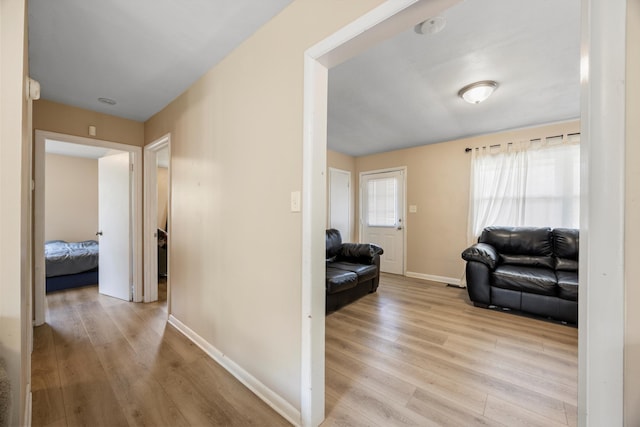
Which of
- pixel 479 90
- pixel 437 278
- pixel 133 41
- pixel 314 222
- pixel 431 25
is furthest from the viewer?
pixel 437 278

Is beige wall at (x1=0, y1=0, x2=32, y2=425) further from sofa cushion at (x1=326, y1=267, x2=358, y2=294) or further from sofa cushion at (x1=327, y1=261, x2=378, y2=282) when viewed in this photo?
sofa cushion at (x1=327, y1=261, x2=378, y2=282)

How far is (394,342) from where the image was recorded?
221 centimetres

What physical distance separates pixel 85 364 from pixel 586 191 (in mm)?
3030

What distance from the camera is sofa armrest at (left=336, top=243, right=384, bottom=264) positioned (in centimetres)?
365

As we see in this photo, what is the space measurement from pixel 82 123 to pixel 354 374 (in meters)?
3.85

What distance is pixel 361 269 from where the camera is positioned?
3.27m

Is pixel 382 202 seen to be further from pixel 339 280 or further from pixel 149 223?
pixel 149 223

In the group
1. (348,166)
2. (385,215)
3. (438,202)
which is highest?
(348,166)

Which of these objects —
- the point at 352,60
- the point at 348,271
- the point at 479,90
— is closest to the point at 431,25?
the point at 352,60

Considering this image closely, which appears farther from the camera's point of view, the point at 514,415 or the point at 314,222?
the point at 514,415

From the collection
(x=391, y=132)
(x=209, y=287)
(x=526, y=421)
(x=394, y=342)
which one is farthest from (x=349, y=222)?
(x=526, y=421)

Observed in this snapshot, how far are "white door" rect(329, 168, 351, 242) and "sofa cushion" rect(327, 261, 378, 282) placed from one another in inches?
52.0

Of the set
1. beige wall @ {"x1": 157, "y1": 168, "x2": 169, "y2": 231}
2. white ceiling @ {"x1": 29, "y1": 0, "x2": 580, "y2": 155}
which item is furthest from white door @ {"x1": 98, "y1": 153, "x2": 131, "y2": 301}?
beige wall @ {"x1": 157, "y1": 168, "x2": 169, "y2": 231}

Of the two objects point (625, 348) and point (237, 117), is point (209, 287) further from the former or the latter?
point (625, 348)
